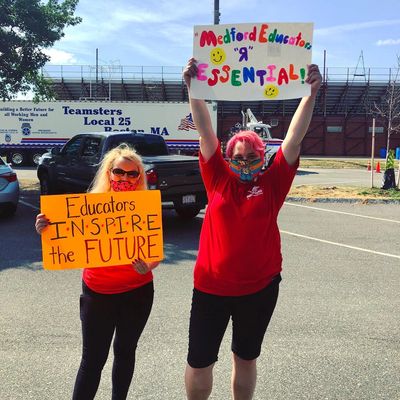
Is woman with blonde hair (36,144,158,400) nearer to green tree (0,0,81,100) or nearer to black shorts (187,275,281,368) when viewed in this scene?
black shorts (187,275,281,368)

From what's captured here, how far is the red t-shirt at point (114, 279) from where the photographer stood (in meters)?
2.52

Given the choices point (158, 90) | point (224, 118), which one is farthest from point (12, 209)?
point (158, 90)

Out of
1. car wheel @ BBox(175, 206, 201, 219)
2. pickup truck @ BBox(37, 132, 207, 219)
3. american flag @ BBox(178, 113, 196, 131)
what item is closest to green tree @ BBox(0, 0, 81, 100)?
pickup truck @ BBox(37, 132, 207, 219)

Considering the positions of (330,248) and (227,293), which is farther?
(330,248)

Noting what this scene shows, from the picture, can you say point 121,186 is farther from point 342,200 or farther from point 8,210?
point 342,200

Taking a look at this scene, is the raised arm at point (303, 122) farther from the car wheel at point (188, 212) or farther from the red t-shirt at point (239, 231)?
the car wheel at point (188, 212)

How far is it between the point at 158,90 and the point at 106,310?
44.2 m

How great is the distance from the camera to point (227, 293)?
2.43 m

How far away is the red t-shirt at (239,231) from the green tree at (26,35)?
12.9 meters

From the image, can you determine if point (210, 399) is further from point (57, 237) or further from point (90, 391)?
point (57, 237)

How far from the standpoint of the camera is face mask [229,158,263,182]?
2.50 metres

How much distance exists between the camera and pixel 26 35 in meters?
13.6

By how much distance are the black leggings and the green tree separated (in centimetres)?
1290

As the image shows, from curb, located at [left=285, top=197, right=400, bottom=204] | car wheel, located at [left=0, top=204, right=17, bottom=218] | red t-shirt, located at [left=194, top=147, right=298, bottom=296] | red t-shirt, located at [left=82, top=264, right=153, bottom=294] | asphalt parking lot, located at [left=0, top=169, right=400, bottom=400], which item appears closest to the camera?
red t-shirt, located at [left=194, top=147, right=298, bottom=296]
